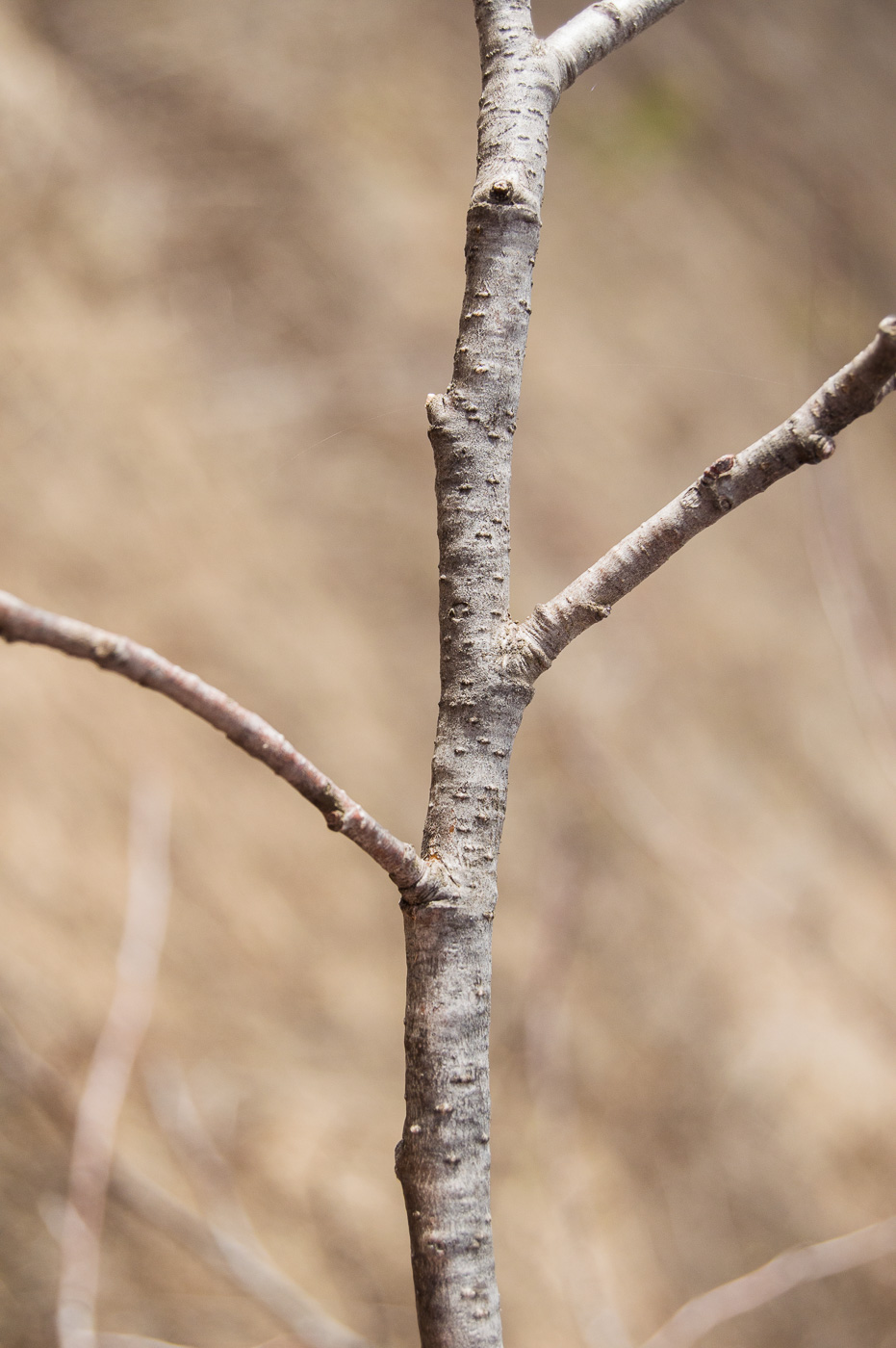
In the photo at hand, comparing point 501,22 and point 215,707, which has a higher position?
point 501,22

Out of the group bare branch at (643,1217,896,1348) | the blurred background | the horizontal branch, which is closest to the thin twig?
the blurred background

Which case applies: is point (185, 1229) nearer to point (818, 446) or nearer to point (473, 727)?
point (473, 727)

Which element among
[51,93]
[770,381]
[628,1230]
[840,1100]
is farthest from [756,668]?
[51,93]

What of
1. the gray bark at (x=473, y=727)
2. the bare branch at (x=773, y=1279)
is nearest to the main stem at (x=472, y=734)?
the gray bark at (x=473, y=727)

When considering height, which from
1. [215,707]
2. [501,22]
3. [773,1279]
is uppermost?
[501,22]

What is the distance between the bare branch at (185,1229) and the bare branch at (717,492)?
27.0 inches

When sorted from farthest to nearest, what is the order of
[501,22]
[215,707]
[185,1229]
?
[185,1229] < [501,22] < [215,707]

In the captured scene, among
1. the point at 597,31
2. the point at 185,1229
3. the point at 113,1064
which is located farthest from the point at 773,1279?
the point at 597,31

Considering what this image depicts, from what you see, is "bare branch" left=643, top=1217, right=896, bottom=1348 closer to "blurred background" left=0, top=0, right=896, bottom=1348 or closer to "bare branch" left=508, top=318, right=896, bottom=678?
"blurred background" left=0, top=0, right=896, bottom=1348

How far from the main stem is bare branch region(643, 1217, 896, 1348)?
70 cm

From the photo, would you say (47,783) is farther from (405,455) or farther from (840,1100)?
(840,1100)

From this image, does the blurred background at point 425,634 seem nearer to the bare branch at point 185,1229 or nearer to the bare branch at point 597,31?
the bare branch at point 185,1229

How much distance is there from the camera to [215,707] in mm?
252

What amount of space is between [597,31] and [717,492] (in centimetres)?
30
